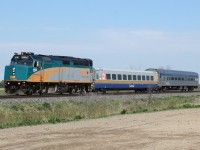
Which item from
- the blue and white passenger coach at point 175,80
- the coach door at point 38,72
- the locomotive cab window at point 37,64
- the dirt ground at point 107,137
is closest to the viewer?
the dirt ground at point 107,137

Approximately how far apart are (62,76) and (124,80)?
13.1m

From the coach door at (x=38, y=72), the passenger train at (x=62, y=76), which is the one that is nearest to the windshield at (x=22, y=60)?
the passenger train at (x=62, y=76)

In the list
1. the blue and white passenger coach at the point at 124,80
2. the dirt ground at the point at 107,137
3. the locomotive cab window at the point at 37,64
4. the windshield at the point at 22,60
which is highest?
the windshield at the point at 22,60

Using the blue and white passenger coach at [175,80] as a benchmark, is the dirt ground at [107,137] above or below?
below

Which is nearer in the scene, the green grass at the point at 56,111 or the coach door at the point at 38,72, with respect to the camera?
the green grass at the point at 56,111

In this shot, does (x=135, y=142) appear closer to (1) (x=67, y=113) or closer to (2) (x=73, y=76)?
(1) (x=67, y=113)

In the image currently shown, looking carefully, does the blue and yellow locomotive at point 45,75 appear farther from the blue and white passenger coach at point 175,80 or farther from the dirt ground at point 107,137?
the blue and white passenger coach at point 175,80

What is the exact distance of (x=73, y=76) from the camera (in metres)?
40.5

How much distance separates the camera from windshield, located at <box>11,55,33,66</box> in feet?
119

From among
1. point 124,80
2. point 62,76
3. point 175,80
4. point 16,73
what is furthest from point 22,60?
point 175,80

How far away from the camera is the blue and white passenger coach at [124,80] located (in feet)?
152

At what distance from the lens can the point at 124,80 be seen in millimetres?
50281

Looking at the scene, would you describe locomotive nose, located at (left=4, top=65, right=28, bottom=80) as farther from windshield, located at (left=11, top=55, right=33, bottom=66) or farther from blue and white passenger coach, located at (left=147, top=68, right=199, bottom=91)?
blue and white passenger coach, located at (left=147, top=68, right=199, bottom=91)

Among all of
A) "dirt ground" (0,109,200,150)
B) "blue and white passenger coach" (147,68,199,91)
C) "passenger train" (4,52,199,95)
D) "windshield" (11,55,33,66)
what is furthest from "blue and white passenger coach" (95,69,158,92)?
"dirt ground" (0,109,200,150)
